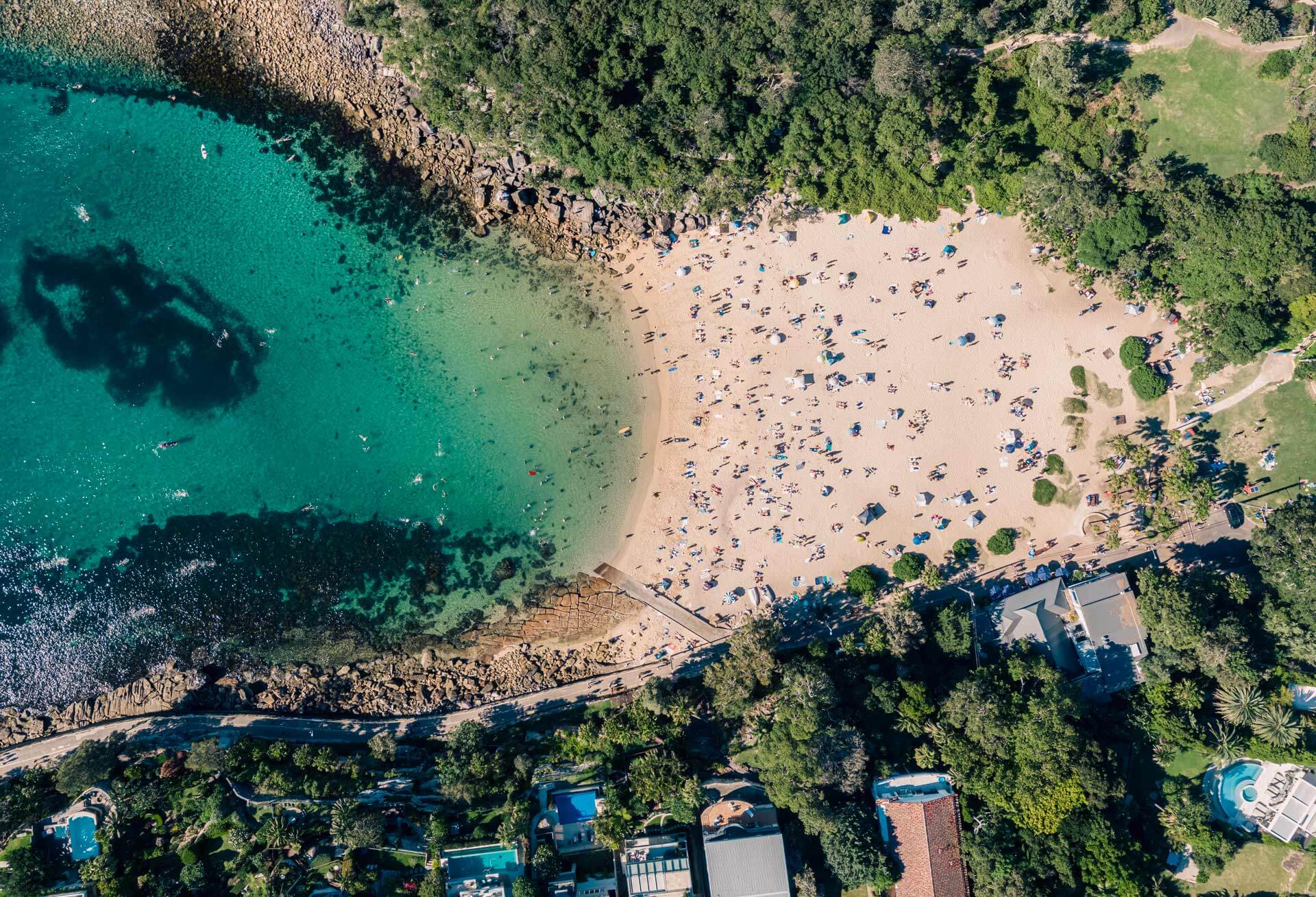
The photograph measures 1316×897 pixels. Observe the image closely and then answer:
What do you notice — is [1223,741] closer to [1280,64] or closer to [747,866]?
[747,866]

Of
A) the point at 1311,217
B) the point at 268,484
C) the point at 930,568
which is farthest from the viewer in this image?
the point at 268,484

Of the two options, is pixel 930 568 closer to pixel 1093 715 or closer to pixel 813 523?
pixel 813 523

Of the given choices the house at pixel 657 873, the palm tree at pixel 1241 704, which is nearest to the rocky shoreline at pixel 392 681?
the house at pixel 657 873

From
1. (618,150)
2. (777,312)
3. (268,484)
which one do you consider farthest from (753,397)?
(268,484)

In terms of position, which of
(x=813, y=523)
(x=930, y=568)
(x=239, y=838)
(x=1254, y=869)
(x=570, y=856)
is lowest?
(x=1254, y=869)

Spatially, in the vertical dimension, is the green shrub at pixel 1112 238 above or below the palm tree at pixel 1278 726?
above

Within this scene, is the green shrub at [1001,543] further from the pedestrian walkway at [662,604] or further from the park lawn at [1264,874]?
the park lawn at [1264,874]
